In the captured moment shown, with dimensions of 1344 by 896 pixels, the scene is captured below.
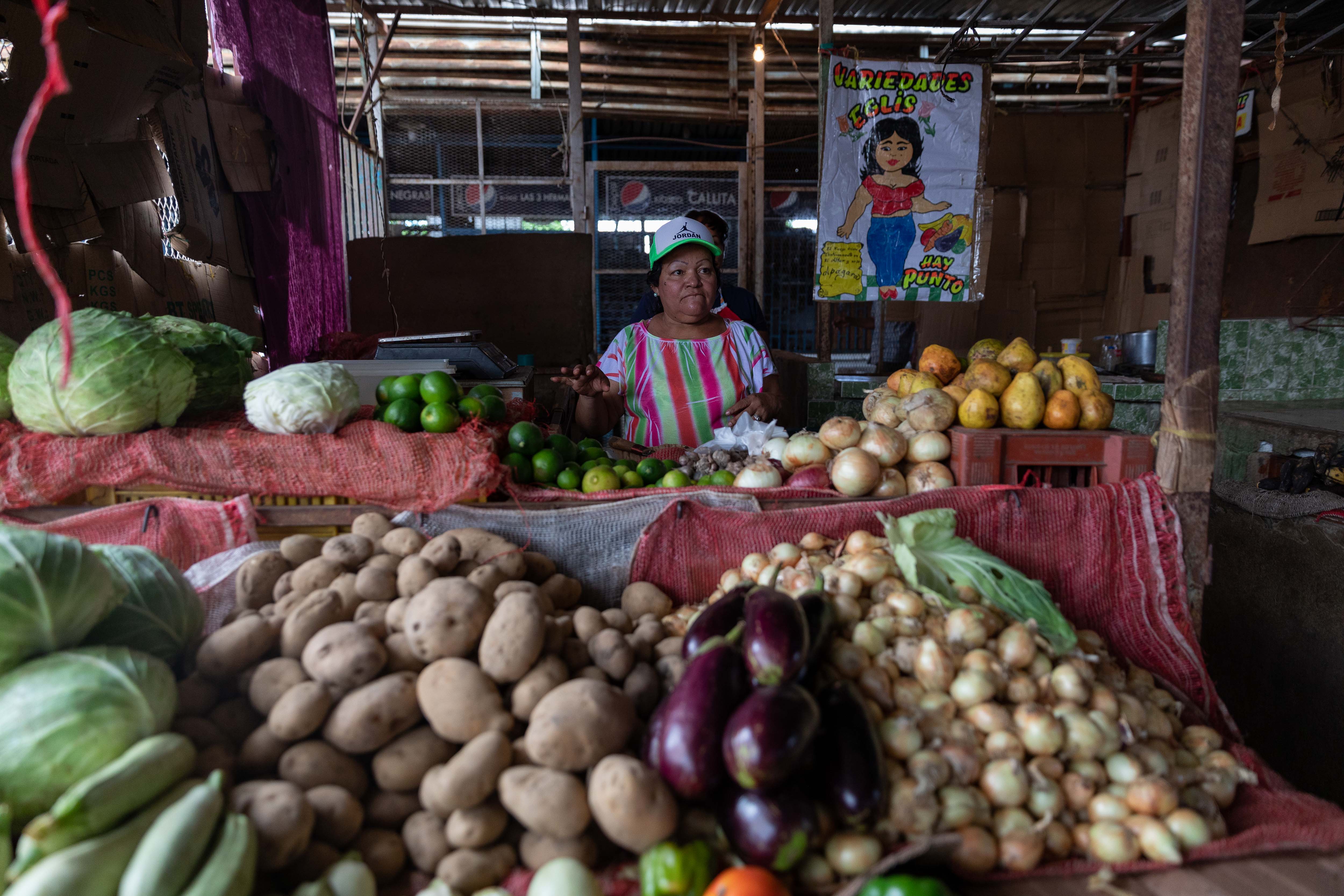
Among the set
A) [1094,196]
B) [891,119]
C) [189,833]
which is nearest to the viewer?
[189,833]

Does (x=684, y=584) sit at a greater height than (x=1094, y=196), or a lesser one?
lesser

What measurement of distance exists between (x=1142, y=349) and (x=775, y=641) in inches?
277

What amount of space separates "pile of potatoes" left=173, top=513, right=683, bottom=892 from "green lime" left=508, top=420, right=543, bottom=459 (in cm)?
99

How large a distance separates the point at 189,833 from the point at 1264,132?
956cm

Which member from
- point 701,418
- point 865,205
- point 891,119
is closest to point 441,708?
point 701,418

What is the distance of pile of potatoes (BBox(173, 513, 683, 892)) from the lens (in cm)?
154

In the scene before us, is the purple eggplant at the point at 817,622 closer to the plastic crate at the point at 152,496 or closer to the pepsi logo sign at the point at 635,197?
the plastic crate at the point at 152,496

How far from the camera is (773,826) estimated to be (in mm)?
1508

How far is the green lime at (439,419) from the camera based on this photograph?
280 cm

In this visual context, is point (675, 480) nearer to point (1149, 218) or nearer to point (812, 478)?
point (812, 478)

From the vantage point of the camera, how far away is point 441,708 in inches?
66.1

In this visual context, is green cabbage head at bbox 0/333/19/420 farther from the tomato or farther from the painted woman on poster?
the painted woman on poster

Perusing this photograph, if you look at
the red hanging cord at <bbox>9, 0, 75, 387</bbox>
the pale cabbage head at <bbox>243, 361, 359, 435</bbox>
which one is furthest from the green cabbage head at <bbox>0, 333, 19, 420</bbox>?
the red hanging cord at <bbox>9, 0, 75, 387</bbox>

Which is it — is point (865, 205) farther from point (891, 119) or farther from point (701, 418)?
point (701, 418)
